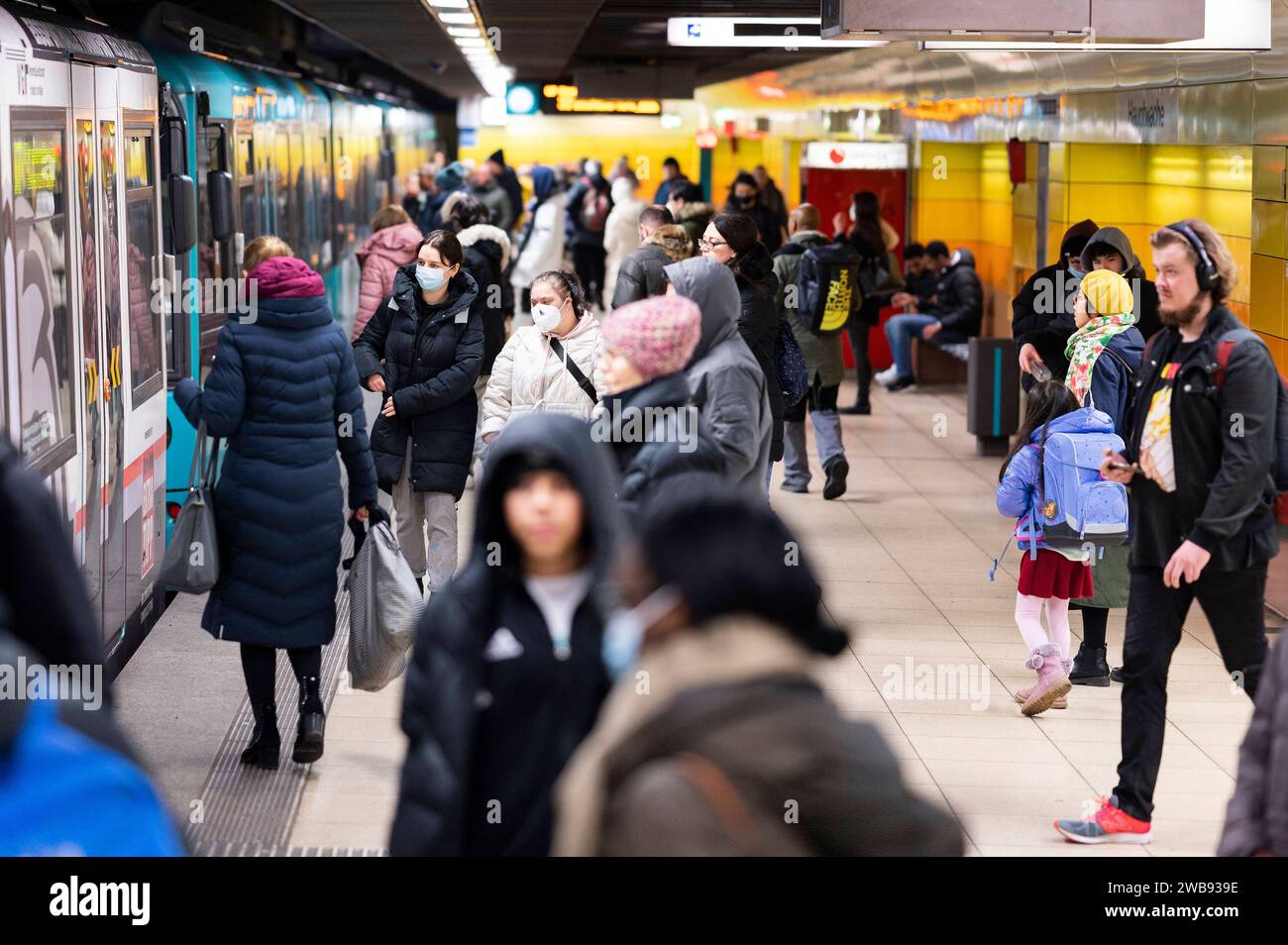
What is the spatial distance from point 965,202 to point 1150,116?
25.9ft

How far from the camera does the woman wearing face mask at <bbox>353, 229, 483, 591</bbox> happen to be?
7285 mm

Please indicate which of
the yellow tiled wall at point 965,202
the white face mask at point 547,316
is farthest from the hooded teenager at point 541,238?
the white face mask at point 547,316

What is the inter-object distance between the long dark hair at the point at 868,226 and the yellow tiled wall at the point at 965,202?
155 cm

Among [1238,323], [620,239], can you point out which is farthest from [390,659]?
[620,239]

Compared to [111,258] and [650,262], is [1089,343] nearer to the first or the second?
[650,262]

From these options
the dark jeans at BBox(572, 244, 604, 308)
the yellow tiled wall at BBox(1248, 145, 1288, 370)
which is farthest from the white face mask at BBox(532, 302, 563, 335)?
the dark jeans at BBox(572, 244, 604, 308)

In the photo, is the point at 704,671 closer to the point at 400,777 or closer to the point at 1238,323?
the point at 400,777

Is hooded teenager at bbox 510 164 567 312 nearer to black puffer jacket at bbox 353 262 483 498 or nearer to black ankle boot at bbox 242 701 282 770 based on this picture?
black puffer jacket at bbox 353 262 483 498

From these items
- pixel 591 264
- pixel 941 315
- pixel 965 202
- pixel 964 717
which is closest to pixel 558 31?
pixel 941 315

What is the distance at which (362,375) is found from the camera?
7371 mm
